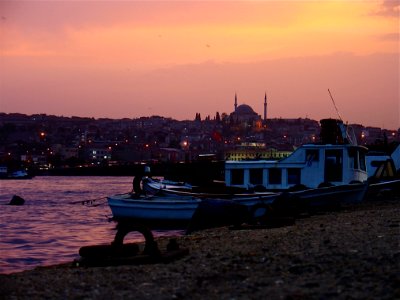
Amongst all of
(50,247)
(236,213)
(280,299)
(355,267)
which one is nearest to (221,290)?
(280,299)

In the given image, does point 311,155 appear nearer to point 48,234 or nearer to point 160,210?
point 160,210

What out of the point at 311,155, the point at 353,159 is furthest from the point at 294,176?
the point at 353,159

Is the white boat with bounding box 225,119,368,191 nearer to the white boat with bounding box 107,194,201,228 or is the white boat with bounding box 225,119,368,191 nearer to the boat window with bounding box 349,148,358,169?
the boat window with bounding box 349,148,358,169

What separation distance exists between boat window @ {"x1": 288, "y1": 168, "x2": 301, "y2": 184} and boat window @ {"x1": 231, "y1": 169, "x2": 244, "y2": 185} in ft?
6.04

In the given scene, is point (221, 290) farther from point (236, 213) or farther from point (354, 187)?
point (354, 187)

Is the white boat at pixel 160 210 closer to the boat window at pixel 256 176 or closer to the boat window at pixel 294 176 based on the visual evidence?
the boat window at pixel 256 176

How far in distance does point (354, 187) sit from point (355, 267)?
57.7 ft

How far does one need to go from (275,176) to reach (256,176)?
0.71 metres

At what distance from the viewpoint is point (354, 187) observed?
2608 cm

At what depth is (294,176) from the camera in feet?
88.9

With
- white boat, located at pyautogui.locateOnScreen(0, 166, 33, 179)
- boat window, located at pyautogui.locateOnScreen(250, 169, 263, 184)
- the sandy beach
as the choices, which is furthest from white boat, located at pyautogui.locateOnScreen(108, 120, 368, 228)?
white boat, located at pyautogui.locateOnScreen(0, 166, 33, 179)

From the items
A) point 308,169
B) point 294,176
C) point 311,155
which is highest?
point 311,155

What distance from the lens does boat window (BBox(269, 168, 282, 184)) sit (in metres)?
27.3

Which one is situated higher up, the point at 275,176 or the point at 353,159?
the point at 353,159
